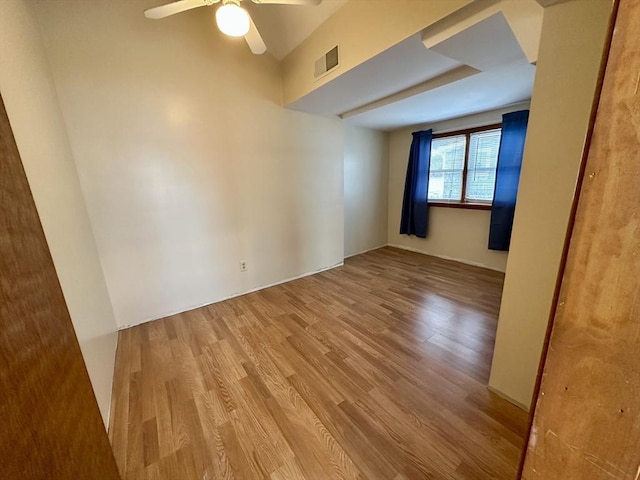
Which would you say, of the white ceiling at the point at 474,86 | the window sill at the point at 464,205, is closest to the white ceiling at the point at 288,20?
the white ceiling at the point at 474,86

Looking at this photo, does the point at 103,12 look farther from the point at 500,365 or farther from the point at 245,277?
the point at 500,365

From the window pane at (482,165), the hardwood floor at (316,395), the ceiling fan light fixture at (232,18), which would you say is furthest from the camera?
the window pane at (482,165)

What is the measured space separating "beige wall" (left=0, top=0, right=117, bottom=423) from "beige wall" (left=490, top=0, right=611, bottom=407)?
219cm

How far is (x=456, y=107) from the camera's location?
2.98m

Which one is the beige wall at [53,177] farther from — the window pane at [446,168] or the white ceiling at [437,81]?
the window pane at [446,168]

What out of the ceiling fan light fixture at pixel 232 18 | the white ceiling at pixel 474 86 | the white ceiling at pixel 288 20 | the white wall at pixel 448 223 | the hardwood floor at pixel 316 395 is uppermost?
the white ceiling at pixel 288 20

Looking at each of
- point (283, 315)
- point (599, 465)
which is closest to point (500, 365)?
point (599, 465)

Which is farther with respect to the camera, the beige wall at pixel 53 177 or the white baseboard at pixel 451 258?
the white baseboard at pixel 451 258

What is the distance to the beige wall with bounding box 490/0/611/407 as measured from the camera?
1001mm

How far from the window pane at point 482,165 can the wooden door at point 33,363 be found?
4.18 meters

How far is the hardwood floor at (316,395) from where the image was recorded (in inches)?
44.2

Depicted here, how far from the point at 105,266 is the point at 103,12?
198cm

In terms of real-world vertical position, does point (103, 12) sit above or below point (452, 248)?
above

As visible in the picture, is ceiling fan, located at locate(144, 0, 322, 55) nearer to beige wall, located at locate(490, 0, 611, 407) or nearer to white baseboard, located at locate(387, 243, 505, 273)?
beige wall, located at locate(490, 0, 611, 407)
